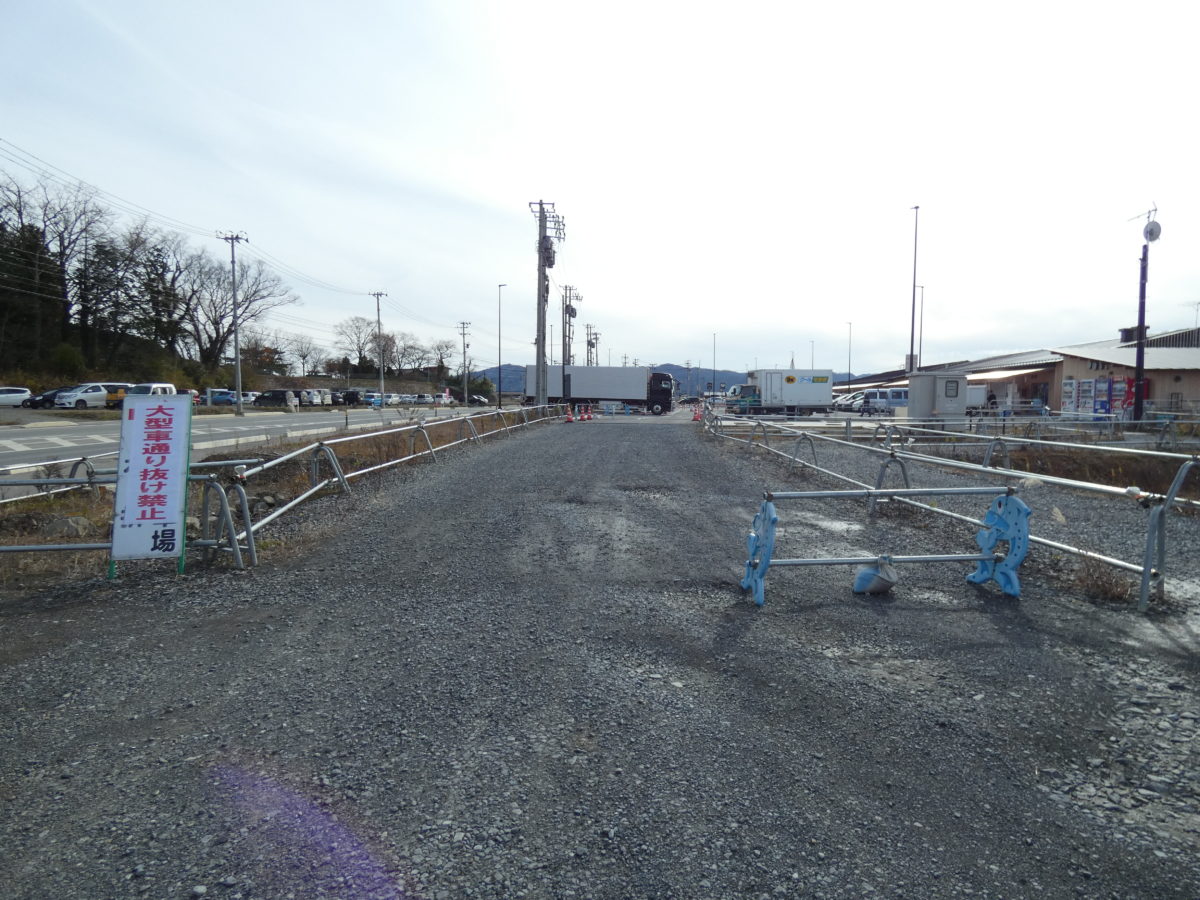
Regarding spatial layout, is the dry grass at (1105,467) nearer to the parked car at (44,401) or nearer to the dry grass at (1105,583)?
the dry grass at (1105,583)

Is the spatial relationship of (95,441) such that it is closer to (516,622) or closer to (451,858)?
(516,622)

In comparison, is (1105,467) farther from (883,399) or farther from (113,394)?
(113,394)

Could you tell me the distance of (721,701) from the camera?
3971 mm

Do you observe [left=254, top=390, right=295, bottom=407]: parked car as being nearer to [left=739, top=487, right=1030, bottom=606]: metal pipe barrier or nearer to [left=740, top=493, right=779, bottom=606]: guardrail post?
[left=740, top=493, right=779, bottom=606]: guardrail post

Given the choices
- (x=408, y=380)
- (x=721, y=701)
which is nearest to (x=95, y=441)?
(x=721, y=701)

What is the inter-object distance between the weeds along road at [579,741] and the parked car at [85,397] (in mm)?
45647

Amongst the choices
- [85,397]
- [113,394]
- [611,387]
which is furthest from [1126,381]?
[113,394]

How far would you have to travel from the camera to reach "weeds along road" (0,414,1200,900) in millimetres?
2629

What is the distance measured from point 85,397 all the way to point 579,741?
167ft

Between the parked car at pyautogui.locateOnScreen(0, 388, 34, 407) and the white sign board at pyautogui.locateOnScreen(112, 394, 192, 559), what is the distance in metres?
46.9

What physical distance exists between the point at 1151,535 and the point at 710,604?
3.31 m

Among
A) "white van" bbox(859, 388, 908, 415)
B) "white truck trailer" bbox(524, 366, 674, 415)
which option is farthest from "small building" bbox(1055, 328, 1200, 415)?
"white truck trailer" bbox(524, 366, 674, 415)

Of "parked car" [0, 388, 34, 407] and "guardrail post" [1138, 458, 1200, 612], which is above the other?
"parked car" [0, 388, 34, 407]

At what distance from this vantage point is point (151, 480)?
6379mm
